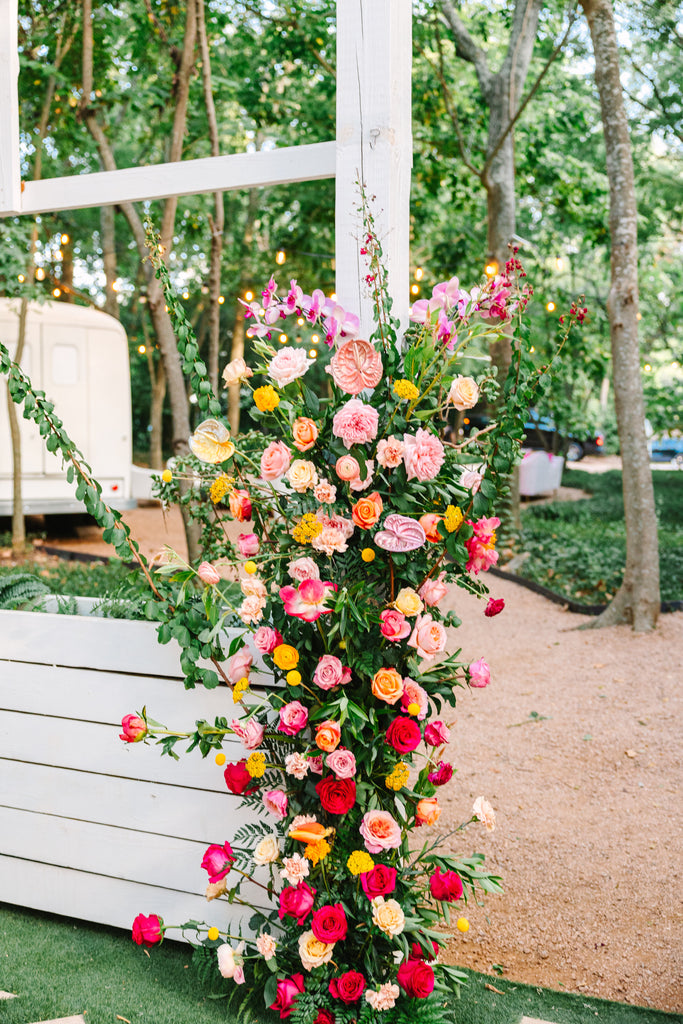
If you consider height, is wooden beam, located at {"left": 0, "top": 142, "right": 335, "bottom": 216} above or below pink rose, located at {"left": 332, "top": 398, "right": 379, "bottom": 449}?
above

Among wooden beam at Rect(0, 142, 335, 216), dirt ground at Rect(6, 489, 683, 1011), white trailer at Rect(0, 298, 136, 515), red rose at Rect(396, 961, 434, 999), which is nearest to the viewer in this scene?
red rose at Rect(396, 961, 434, 999)

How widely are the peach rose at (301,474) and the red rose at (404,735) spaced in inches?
21.5

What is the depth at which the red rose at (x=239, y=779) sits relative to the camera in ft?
6.28

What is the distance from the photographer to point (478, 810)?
1993 millimetres

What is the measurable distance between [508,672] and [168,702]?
3.46 meters

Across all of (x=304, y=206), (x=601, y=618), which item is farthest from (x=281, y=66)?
(x=601, y=618)

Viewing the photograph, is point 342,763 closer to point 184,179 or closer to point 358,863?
point 358,863

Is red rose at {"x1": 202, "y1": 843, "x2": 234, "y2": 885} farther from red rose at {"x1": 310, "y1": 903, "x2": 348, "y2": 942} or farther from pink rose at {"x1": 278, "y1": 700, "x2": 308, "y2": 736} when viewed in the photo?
pink rose at {"x1": 278, "y1": 700, "x2": 308, "y2": 736}

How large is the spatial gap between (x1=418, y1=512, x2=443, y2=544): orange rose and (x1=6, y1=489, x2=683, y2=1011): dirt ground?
105 cm

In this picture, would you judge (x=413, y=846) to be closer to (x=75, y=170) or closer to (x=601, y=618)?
(x=601, y=618)

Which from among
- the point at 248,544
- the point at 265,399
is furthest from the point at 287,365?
the point at 248,544

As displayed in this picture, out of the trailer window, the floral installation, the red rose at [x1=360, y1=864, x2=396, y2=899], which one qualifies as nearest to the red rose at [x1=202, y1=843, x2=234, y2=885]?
the floral installation

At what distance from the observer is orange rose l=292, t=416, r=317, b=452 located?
1.79m

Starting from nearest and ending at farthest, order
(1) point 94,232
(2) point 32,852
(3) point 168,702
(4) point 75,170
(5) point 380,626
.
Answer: (5) point 380,626 < (3) point 168,702 < (2) point 32,852 < (4) point 75,170 < (1) point 94,232
